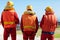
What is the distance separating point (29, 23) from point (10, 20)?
470mm

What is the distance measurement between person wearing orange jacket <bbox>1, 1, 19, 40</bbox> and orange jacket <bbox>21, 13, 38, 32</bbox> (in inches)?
8.9

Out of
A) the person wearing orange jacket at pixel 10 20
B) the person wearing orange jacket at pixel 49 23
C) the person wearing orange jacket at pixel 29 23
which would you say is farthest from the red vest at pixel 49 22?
the person wearing orange jacket at pixel 10 20

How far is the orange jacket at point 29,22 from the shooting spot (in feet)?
18.0

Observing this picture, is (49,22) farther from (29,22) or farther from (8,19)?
(8,19)

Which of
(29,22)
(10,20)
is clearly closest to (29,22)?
(29,22)

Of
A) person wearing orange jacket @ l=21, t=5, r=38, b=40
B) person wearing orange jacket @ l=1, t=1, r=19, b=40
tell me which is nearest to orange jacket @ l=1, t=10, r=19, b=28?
person wearing orange jacket @ l=1, t=1, r=19, b=40

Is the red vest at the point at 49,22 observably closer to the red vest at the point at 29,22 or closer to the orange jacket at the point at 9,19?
the red vest at the point at 29,22

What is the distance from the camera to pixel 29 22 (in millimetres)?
5500

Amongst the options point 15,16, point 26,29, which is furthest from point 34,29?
point 15,16

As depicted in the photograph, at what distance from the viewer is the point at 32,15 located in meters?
5.54

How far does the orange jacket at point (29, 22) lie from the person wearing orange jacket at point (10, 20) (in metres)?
0.23

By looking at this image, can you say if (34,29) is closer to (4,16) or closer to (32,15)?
(32,15)

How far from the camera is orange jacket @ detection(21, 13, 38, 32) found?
550cm

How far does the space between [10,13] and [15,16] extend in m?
0.15
